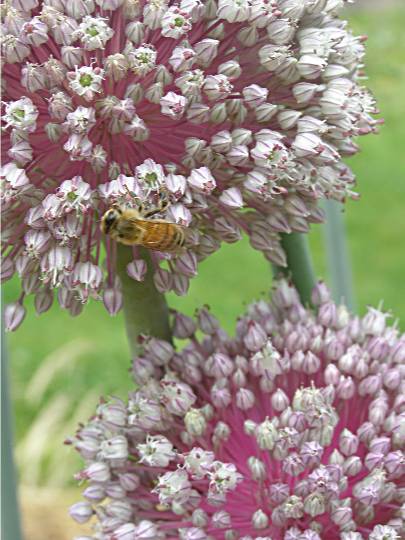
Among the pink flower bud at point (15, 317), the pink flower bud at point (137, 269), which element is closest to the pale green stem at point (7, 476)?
the pink flower bud at point (15, 317)

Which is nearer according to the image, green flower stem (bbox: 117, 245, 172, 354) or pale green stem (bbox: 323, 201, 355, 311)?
green flower stem (bbox: 117, 245, 172, 354)

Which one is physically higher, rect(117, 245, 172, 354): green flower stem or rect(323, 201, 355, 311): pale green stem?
rect(323, 201, 355, 311): pale green stem

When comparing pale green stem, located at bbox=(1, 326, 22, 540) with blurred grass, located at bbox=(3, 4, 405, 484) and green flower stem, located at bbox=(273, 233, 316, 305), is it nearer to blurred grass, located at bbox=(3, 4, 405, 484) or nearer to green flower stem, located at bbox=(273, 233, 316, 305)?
green flower stem, located at bbox=(273, 233, 316, 305)

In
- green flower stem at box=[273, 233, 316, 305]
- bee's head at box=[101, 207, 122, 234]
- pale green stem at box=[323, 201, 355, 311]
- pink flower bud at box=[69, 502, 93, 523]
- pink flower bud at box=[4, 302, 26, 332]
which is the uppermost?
pale green stem at box=[323, 201, 355, 311]

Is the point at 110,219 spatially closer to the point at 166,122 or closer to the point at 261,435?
the point at 166,122

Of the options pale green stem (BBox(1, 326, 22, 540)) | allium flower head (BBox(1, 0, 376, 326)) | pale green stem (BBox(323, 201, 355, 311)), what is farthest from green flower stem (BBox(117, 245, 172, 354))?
pale green stem (BBox(323, 201, 355, 311))

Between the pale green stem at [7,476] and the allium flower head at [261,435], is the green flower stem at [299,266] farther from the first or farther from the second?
the pale green stem at [7,476]

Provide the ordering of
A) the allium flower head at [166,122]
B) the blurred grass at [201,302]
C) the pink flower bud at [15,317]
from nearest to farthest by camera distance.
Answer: the allium flower head at [166,122]
the pink flower bud at [15,317]
the blurred grass at [201,302]
